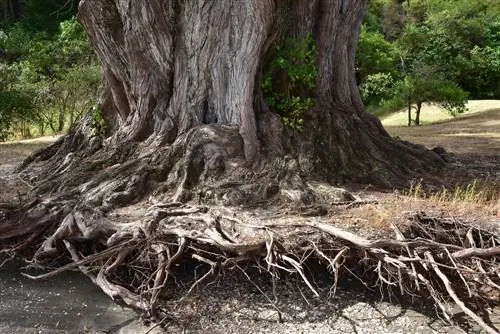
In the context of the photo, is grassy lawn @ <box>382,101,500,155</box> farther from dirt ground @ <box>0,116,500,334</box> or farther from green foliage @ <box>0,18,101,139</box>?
green foliage @ <box>0,18,101,139</box>

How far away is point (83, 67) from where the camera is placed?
744 inches

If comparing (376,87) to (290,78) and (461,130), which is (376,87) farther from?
(290,78)

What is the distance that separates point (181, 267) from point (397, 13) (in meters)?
29.3

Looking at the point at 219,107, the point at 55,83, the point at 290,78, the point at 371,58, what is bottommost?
the point at 219,107

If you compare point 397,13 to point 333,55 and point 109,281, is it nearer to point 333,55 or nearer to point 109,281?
point 333,55

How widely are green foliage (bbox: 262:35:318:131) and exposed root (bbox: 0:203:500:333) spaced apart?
6.60 ft

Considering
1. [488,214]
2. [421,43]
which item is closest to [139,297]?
[488,214]

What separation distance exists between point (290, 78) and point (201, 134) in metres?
1.34

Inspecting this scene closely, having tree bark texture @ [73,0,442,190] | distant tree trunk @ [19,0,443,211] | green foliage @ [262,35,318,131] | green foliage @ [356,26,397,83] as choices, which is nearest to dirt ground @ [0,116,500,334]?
distant tree trunk @ [19,0,443,211]

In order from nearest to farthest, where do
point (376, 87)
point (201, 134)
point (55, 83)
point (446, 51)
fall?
point (201, 134)
point (55, 83)
point (376, 87)
point (446, 51)

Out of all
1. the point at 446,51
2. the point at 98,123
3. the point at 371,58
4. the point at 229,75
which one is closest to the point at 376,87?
the point at 371,58

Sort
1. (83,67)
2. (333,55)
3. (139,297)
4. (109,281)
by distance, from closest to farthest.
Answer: (139,297) < (109,281) < (333,55) < (83,67)

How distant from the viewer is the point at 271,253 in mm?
4883

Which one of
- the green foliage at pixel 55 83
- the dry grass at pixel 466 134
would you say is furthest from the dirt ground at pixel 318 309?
the green foliage at pixel 55 83
